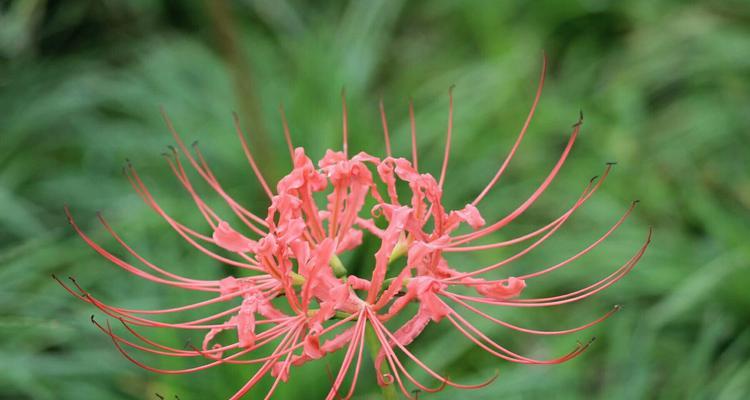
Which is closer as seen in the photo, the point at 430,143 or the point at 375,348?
the point at 375,348

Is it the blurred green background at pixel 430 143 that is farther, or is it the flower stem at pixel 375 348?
the blurred green background at pixel 430 143

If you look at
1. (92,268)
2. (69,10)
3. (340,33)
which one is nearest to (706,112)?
(340,33)

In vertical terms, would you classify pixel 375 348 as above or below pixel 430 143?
below

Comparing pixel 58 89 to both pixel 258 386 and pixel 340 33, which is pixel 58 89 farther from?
pixel 258 386

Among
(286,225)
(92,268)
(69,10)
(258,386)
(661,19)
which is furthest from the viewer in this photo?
(69,10)

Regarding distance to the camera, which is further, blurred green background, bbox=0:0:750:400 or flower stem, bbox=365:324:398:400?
blurred green background, bbox=0:0:750:400

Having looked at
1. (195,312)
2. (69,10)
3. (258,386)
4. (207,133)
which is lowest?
(258,386)

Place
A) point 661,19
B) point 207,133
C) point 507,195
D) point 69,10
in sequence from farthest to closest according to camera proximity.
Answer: point 69,10 → point 661,19 → point 207,133 → point 507,195

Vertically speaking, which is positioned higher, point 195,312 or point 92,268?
point 92,268
